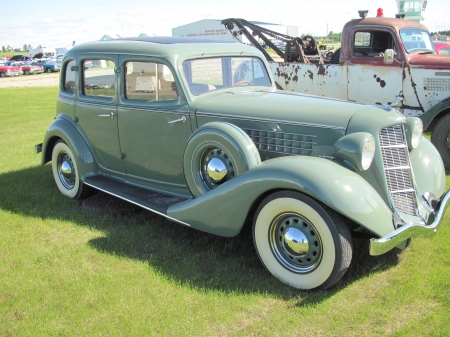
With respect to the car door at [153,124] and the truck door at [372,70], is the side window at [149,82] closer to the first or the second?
the car door at [153,124]

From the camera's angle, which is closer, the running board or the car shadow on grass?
the car shadow on grass

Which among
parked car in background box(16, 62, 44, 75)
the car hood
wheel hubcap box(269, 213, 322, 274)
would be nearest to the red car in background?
parked car in background box(16, 62, 44, 75)

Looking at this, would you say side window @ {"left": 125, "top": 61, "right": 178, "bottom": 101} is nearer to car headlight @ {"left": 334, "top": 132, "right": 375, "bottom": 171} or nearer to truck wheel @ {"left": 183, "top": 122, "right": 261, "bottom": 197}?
truck wheel @ {"left": 183, "top": 122, "right": 261, "bottom": 197}

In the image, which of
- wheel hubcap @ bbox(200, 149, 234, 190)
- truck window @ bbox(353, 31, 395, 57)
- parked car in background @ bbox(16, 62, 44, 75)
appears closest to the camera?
wheel hubcap @ bbox(200, 149, 234, 190)

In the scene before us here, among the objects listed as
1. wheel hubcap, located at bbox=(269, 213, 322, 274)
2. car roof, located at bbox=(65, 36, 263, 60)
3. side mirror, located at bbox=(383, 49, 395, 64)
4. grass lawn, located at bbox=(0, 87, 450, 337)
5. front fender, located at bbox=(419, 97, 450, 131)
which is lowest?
grass lawn, located at bbox=(0, 87, 450, 337)

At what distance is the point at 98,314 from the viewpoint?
3.08 meters

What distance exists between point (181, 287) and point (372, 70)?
573 centimetres

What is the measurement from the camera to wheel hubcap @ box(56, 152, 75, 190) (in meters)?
5.40

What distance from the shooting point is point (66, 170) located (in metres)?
5.45

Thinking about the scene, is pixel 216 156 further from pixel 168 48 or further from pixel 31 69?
pixel 31 69

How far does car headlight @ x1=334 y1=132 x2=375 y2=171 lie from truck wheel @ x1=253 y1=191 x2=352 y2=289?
1.55 feet

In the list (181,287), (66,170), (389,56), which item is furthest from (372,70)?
(181,287)

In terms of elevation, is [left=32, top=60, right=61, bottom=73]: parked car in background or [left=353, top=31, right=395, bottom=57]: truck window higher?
[left=32, top=60, right=61, bottom=73]: parked car in background

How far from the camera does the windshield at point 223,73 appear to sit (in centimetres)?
434
